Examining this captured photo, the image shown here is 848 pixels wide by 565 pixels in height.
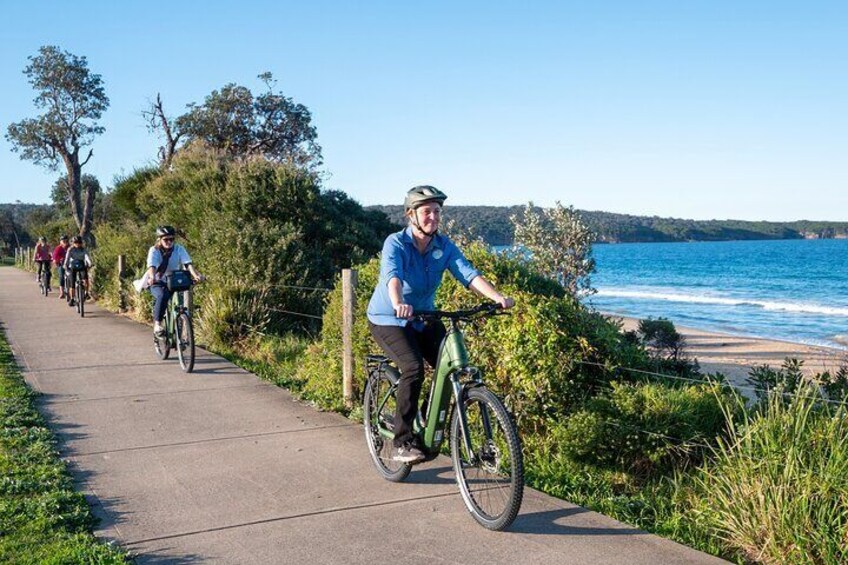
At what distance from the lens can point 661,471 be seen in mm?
6477

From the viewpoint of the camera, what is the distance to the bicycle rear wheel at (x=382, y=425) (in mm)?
6035

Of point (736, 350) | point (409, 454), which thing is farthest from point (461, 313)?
point (736, 350)

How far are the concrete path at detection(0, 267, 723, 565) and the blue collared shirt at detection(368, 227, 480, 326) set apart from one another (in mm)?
1246

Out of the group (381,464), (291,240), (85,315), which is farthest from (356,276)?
(85,315)

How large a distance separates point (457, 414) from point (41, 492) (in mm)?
2843

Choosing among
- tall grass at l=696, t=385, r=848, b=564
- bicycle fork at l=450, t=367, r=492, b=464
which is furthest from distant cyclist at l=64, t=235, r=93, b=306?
tall grass at l=696, t=385, r=848, b=564

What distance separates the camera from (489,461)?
5.02 meters

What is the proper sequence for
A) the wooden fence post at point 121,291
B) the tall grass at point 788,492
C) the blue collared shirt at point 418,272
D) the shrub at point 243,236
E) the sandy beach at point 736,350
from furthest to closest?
the sandy beach at point 736,350 < the wooden fence post at point 121,291 < the shrub at point 243,236 < the blue collared shirt at point 418,272 < the tall grass at point 788,492

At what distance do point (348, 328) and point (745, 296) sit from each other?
6188 cm

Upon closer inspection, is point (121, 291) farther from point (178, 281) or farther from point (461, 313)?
point (461, 313)

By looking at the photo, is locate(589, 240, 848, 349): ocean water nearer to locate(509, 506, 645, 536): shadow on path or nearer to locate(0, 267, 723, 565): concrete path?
locate(0, 267, 723, 565): concrete path

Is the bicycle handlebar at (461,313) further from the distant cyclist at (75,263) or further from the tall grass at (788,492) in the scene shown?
the distant cyclist at (75,263)

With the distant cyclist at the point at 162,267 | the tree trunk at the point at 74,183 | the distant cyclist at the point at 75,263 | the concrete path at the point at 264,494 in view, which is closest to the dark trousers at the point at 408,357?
the concrete path at the point at 264,494

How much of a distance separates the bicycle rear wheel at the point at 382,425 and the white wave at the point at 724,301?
50215 mm
